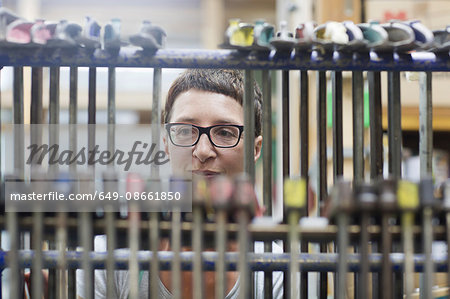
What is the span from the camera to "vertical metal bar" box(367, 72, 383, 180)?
0.94m

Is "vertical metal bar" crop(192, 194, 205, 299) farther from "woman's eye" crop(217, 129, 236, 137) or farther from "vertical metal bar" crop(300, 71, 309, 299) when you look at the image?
"woman's eye" crop(217, 129, 236, 137)

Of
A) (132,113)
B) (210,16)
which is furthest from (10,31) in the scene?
(210,16)

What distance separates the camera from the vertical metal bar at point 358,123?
36.2 inches

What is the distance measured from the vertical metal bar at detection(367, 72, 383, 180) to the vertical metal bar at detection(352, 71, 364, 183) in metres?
0.02

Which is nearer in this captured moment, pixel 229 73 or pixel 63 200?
pixel 63 200

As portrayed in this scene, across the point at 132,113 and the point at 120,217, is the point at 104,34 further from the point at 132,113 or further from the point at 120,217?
the point at 132,113

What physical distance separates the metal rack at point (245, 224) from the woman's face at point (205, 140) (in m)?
0.22

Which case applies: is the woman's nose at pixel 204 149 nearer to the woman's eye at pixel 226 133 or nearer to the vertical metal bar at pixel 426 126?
the woman's eye at pixel 226 133

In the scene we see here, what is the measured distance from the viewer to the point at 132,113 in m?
2.82

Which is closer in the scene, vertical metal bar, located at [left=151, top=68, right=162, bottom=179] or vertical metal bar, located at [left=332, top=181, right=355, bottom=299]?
vertical metal bar, located at [left=332, top=181, right=355, bottom=299]

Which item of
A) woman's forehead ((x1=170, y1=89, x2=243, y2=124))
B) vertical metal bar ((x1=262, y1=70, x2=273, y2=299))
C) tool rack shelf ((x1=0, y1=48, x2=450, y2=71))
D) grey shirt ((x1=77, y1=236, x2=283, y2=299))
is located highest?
tool rack shelf ((x1=0, y1=48, x2=450, y2=71))

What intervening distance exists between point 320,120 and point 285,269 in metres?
0.28

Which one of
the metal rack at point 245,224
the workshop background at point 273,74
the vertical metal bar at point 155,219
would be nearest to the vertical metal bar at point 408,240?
the metal rack at point 245,224

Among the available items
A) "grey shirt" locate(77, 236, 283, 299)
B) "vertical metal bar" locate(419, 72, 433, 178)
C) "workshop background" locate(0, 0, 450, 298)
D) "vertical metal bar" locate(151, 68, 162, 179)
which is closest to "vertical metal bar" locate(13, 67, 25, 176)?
"vertical metal bar" locate(151, 68, 162, 179)
